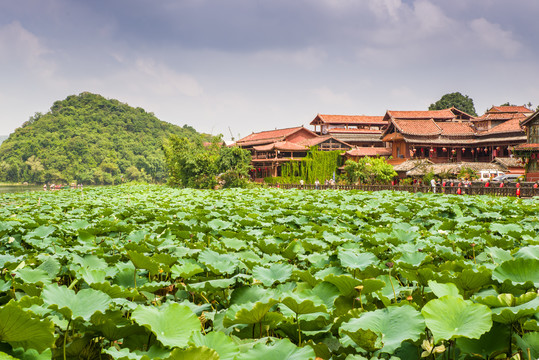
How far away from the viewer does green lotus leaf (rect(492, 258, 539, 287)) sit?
1.68 metres

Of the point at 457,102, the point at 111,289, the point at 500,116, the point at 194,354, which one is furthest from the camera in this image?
the point at 457,102

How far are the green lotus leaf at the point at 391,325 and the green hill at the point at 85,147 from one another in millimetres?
55906

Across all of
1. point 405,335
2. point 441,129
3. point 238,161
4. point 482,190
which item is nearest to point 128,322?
point 405,335

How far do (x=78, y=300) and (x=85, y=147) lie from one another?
7089cm

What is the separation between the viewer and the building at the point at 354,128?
135 ft

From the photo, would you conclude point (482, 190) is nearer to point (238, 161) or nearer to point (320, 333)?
point (238, 161)

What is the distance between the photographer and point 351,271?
2213 millimetres

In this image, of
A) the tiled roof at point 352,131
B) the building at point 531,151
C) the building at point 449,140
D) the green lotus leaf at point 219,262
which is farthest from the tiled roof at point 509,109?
the green lotus leaf at point 219,262

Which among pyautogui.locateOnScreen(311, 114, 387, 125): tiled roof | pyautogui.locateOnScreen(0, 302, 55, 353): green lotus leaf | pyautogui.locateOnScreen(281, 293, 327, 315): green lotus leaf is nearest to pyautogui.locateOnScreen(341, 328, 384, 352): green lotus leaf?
pyautogui.locateOnScreen(281, 293, 327, 315): green lotus leaf

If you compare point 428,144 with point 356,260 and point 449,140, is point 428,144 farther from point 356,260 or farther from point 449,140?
point 356,260

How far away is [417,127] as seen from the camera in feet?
110

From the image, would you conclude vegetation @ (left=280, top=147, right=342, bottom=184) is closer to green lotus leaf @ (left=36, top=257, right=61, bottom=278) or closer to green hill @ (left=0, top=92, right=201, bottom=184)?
green hill @ (left=0, top=92, right=201, bottom=184)

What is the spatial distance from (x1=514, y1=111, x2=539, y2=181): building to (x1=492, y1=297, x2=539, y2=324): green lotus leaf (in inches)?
924

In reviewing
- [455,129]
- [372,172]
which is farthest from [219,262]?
[455,129]
